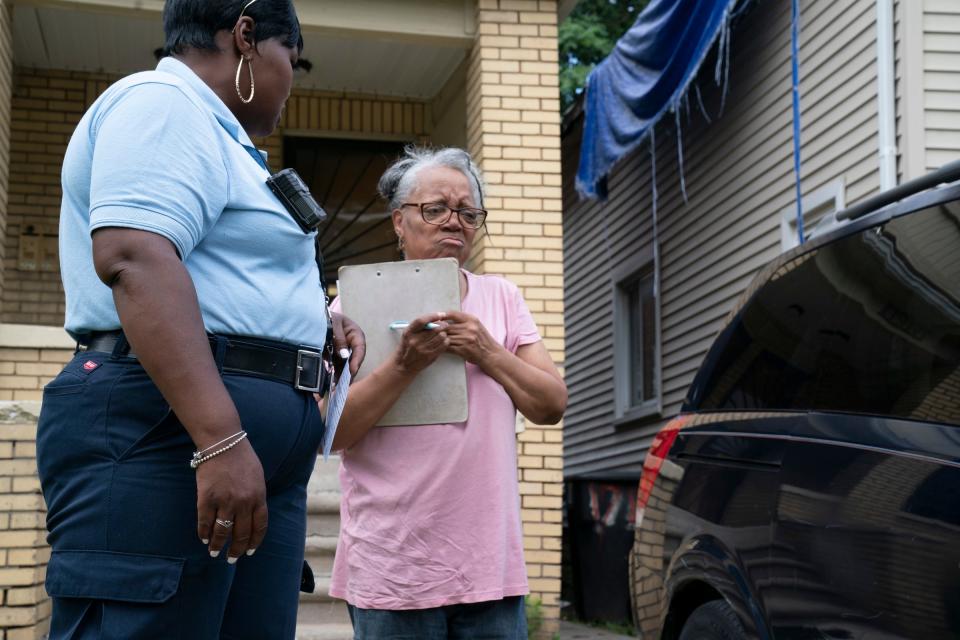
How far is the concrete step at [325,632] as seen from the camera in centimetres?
588

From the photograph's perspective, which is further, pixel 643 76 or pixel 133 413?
pixel 643 76

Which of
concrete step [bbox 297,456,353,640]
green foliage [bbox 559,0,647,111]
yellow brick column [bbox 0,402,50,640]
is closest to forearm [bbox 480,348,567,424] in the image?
concrete step [bbox 297,456,353,640]

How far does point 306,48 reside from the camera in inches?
335

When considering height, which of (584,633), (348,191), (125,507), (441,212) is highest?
(348,191)

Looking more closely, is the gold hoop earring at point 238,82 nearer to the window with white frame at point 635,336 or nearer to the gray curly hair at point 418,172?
the gray curly hair at point 418,172

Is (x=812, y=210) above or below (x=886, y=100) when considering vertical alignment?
below

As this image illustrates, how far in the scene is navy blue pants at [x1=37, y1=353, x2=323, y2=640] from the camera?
6.42 ft

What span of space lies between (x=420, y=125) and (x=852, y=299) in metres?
6.93

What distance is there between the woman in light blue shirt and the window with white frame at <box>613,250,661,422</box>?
10.6 m

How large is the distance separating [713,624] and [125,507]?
1.96 metres

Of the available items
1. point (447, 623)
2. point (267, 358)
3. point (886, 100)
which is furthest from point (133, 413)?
point (886, 100)

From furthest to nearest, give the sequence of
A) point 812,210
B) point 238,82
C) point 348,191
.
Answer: point 348,191 → point 812,210 → point 238,82

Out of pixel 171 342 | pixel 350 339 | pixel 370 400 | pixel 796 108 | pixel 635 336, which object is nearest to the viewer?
pixel 171 342

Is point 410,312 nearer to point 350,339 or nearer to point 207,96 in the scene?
point 350,339
